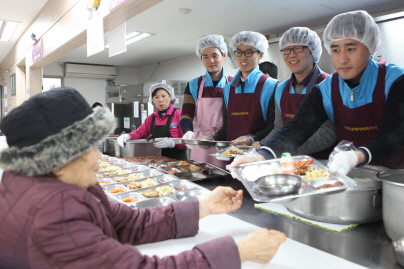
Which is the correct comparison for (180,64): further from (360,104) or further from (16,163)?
(16,163)

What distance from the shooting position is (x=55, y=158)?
795 millimetres

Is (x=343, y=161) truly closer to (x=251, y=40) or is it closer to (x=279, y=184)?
(x=279, y=184)

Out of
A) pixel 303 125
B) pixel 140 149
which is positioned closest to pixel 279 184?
pixel 303 125

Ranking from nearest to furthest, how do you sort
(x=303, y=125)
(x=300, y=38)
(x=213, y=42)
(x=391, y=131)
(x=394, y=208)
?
(x=394, y=208), (x=391, y=131), (x=303, y=125), (x=300, y=38), (x=213, y=42)

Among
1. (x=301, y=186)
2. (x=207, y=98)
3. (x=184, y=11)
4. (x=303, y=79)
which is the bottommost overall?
(x=301, y=186)

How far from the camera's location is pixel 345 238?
4.11 feet

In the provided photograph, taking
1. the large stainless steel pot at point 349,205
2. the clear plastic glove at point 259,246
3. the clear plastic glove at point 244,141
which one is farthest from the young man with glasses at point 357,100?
the clear plastic glove at point 259,246

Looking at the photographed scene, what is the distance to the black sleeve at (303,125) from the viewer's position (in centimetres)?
194

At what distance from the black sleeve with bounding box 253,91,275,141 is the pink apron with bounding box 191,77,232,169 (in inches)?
24.5

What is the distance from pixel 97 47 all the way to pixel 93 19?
42 centimetres

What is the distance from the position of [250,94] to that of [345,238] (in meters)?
1.78

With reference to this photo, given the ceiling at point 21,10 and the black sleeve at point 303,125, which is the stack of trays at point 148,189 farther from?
the ceiling at point 21,10

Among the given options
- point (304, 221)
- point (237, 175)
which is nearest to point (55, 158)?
point (237, 175)

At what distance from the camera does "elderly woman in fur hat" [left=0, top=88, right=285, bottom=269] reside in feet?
2.52
